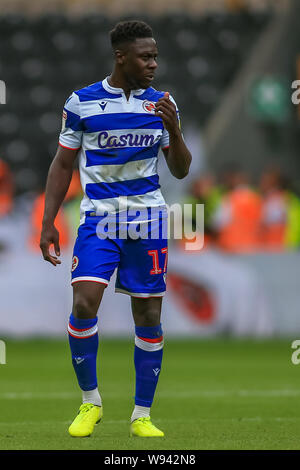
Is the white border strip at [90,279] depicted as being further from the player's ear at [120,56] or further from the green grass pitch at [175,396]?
the player's ear at [120,56]

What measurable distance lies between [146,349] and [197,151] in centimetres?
1497

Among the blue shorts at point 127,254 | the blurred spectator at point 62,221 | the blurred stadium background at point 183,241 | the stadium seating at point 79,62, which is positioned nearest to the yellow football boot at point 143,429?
the blurred stadium background at point 183,241

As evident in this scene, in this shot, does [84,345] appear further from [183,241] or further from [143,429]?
[183,241]

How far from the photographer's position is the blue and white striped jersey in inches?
242

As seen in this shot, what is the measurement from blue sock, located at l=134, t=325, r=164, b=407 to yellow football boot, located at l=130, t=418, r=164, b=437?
124 millimetres

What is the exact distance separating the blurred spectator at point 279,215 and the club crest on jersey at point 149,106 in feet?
28.7

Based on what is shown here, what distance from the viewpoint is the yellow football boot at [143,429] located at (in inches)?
239

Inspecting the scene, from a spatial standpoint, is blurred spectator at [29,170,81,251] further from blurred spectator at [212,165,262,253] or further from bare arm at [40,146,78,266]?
bare arm at [40,146,78,266]

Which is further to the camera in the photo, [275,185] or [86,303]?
[275,185]

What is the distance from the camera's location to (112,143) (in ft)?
20.2

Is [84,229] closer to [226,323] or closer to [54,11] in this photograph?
[226,323]
